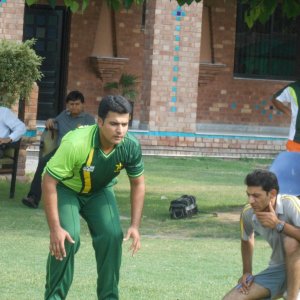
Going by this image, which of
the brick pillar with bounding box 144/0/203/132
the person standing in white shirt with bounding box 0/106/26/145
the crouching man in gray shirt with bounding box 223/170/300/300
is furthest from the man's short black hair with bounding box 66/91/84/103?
the brick pillar with bounding box 144/0/203/132

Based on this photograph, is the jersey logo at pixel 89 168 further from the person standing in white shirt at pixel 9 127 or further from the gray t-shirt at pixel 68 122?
the person standing in white shirt at pixel 9 127

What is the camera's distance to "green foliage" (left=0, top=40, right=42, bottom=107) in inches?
688

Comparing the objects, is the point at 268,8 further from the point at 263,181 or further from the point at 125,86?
the point at 125,86

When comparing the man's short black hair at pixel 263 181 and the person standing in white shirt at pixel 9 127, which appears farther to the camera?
the person standing in white shirt at pixel 9 127

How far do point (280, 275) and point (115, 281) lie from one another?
1.14m

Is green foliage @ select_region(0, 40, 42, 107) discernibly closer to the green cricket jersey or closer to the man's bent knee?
the green cricket jersey

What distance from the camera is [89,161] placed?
8.44 metres

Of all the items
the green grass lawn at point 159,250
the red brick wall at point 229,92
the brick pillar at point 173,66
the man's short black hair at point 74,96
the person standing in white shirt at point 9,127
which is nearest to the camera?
the green grass lawn at point 159,250

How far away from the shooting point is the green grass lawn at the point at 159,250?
33.5 ft

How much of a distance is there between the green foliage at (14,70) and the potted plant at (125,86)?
8.59 meters

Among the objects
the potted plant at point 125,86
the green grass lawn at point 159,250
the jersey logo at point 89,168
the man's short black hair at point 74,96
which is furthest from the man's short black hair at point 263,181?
the potted plant at point 125,86

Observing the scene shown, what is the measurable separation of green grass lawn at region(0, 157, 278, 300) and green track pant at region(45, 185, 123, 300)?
46.0 inches

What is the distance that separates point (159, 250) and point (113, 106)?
14.1 feet

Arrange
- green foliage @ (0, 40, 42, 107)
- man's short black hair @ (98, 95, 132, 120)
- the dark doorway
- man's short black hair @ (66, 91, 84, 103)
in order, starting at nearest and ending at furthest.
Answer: man's short black hair @ (98, 95, 132, 120)
man's short black hair @ (66, 91, 84, 103)
green foliage @ (0, 40, 42, 107)
the dark doorway
